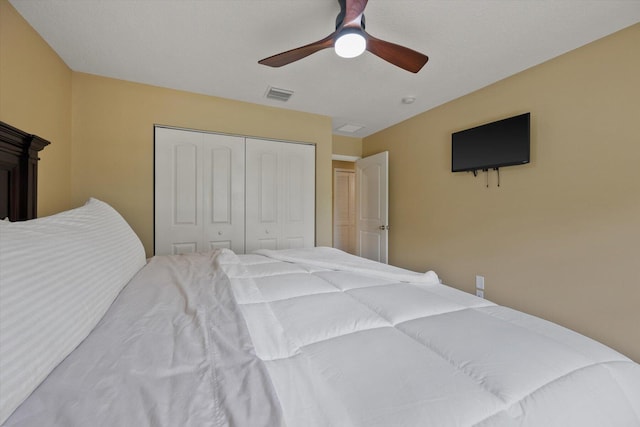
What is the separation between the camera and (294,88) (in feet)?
8.74

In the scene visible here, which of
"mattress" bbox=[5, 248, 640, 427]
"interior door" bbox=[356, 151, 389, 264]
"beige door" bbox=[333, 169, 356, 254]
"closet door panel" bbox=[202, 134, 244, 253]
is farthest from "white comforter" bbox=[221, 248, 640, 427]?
"beige door" bbox=[333, 169, 356, 254]

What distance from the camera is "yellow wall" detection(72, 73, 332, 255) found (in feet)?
7.82

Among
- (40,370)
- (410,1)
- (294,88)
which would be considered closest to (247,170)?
(294,88)

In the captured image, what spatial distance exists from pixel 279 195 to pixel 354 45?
6.48 feet

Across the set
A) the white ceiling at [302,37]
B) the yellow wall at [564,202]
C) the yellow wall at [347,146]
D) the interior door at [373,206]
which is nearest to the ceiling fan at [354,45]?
the white ceiling at [302,37]

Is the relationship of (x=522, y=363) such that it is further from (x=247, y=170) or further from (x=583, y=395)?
(x=247, y=170)

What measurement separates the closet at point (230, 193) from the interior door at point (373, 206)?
1060mm

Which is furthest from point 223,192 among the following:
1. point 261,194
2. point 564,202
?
point 564,202

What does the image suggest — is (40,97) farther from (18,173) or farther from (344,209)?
(344,209)

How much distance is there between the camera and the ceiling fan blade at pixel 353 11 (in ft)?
4.42

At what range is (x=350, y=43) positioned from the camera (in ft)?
4.95

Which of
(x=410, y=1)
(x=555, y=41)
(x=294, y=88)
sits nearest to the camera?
(x=410, y=1)

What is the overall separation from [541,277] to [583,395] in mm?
2040

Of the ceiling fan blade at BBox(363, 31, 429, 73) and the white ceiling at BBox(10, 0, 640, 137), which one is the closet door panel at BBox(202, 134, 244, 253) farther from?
the ceiling fan blade at BBox(363, 31, 429, 73)
